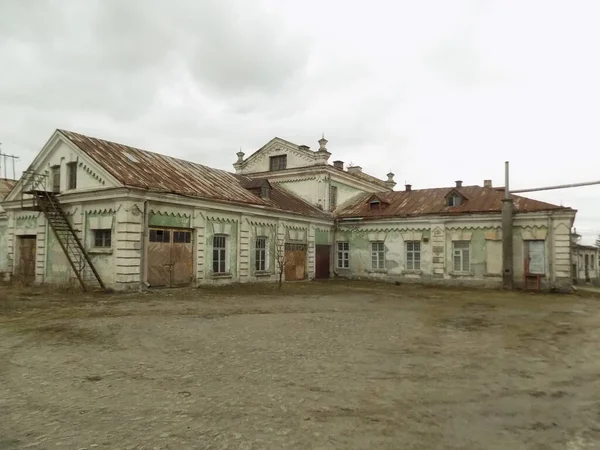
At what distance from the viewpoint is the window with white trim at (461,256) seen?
80.2 feet

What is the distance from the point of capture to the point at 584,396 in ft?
18.5

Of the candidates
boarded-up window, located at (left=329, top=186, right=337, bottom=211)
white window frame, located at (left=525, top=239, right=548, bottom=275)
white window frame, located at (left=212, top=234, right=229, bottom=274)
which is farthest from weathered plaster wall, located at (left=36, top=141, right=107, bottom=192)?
white window frame, located at (left=525, top=239, right=548, bottom=275)

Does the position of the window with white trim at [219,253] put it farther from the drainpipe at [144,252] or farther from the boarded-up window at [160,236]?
the drainpipe at [144,252]

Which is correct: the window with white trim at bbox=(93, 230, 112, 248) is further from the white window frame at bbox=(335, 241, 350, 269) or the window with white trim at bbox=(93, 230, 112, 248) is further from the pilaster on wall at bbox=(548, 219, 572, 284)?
the pilaster on wall at bbox=(548, 219, 572, 284)

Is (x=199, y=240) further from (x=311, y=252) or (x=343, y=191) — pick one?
(x=343, y=191)

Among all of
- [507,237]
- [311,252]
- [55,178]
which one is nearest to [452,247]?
[507,237]

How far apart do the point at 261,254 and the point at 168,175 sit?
6.38 meters

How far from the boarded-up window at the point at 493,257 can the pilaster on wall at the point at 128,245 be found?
17.5 metres

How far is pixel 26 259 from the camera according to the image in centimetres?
2103

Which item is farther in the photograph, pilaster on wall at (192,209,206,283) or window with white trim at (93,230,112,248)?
pilaster on wall at (192,209,206,283)

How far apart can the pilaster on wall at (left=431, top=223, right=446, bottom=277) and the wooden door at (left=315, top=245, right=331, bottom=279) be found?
6.78m

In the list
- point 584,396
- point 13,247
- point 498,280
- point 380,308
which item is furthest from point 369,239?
point 584,396

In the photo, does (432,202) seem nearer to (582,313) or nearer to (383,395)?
(582,313)

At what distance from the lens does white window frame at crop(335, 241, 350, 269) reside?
28953 millimetres
